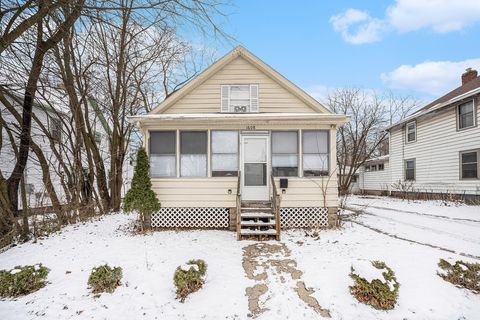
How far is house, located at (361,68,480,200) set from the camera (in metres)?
13.8

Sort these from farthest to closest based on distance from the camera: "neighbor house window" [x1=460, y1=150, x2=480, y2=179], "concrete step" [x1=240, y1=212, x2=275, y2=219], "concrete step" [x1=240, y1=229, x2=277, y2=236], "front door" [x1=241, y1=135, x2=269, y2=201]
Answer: "neighbor house window" [x1=460, y1=150, x2=480, y2=179] → "front door" [x1=241, y1=135, x2=269, y2=201] → "concrete step" [x1=240, y1=212, x2=275, y2=219] → "concrete step" [x1=240, y1=229, x2=277, y2=236]

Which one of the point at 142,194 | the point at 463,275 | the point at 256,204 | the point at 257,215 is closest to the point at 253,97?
the point at 256,204

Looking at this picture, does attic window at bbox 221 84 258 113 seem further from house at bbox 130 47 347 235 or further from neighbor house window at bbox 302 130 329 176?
neighbor house window at bbox 302 130 329 176

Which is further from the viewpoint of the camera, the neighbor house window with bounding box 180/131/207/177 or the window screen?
the window screen

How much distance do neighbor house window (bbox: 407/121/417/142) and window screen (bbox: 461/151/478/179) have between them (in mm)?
4193

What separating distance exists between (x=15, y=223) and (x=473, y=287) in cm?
1107

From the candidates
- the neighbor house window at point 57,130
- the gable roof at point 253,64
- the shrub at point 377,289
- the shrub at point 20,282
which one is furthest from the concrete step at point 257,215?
the neighbor house window at point 57,130

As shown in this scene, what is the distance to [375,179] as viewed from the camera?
24.1m

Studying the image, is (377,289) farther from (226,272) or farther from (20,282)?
(20,282)

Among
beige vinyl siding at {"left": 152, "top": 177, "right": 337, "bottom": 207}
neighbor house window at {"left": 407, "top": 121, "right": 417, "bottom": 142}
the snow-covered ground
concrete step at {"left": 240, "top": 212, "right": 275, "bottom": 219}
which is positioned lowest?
the snow-covered ground

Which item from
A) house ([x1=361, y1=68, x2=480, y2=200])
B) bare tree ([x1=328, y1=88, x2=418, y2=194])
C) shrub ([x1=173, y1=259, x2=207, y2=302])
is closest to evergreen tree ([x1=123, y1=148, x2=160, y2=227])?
shrub ([x1=173, y1=259, x2=207, y2=302])

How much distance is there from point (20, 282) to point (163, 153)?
5025mm

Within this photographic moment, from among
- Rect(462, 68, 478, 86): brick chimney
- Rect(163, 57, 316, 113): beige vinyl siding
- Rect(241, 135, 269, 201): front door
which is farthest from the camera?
Rect(462, 68, 478, 86): brick chimney

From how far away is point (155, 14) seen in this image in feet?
15.9
